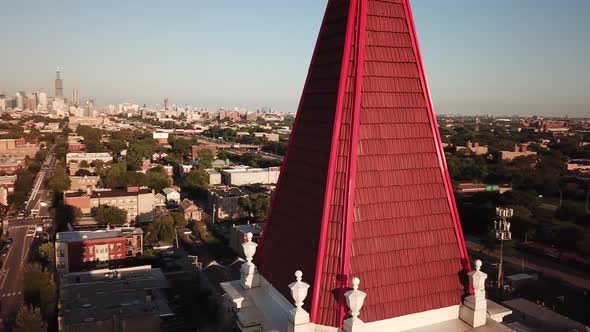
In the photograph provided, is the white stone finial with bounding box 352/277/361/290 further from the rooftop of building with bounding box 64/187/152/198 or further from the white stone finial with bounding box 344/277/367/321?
the rooftop of building with bounding box 64/187/152/198

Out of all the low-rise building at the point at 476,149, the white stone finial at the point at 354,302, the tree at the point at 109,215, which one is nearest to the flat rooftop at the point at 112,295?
the tree at the point at 109,215

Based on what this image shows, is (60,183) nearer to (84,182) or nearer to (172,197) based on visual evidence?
(84,182)

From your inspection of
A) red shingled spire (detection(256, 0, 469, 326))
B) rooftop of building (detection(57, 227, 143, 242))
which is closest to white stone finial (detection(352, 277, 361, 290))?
red shingled spire (detection(256, 0, 469, 326))

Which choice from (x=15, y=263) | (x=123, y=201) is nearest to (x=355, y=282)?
(x=15, y=263)

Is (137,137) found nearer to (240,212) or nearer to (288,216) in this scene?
(240,212)

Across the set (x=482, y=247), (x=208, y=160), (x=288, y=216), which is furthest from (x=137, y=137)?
(x=288, y=216)

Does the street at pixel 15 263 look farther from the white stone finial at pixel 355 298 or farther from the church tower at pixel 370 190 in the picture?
the white stone finial at pixel 355 298
